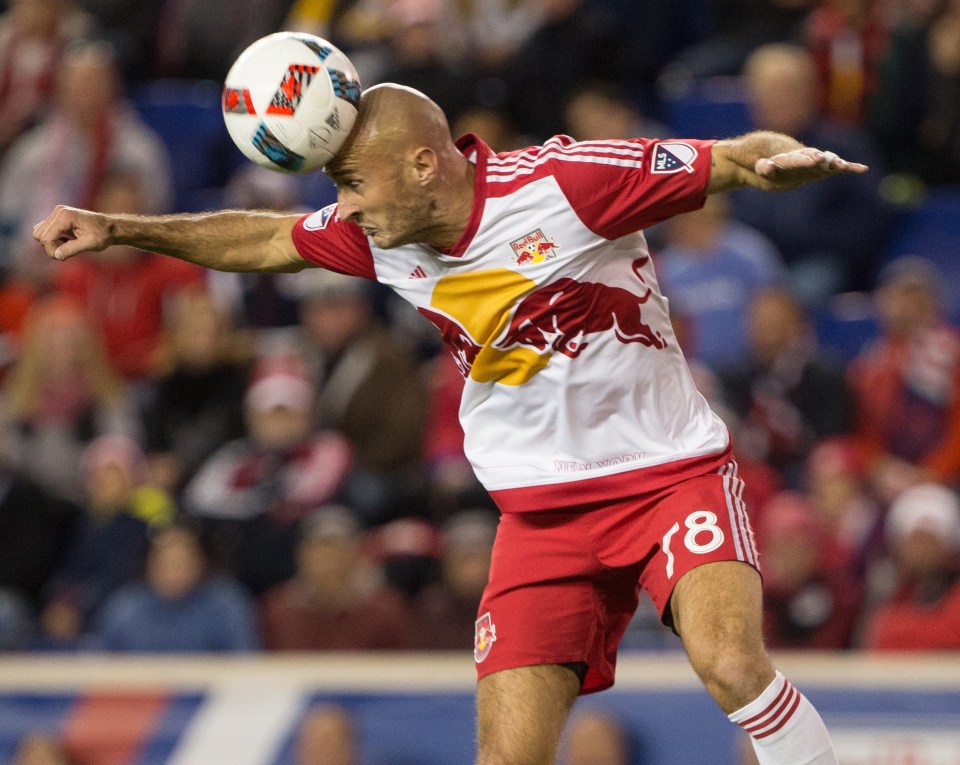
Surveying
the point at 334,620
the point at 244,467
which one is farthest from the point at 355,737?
the point at 244,467

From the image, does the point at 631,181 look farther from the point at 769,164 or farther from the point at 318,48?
the point at 318,48

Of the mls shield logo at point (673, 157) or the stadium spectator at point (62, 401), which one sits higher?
the mls shield logo at point (673, 157)

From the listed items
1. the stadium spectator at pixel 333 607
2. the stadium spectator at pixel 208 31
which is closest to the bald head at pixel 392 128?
the stadium spectator at pixel 333 607

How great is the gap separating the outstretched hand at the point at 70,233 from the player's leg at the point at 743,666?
209cm

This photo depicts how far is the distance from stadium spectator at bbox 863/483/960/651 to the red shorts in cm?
360

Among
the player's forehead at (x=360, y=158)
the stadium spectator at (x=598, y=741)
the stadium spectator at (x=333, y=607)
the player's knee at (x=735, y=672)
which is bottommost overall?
the stadium spectator at (x=598, y=741)

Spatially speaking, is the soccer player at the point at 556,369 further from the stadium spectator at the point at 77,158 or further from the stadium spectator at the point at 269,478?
the stadium spectator at the point at 77,158

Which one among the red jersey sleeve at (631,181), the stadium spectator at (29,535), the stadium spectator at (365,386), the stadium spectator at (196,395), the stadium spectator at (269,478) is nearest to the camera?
the red jersey sleeve at (631,181)

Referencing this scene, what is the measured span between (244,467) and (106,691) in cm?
186

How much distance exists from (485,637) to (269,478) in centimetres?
495

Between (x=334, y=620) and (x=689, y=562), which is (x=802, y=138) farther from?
(x=689, y=562)

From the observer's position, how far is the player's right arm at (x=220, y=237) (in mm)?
5605

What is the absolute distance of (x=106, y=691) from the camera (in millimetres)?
9008

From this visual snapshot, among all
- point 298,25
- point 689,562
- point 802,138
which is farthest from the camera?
point 298,25
